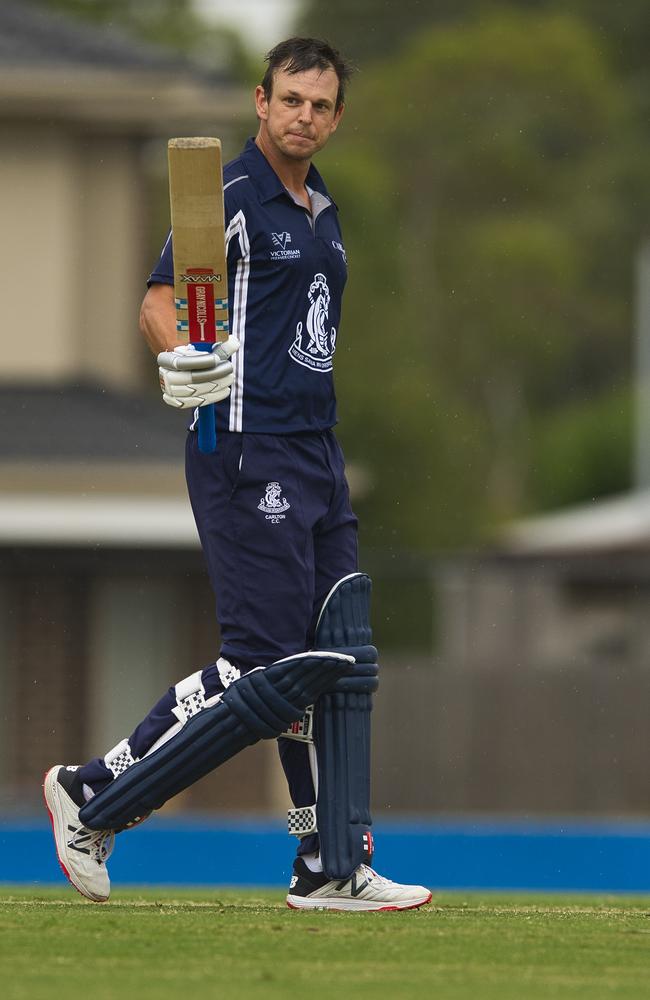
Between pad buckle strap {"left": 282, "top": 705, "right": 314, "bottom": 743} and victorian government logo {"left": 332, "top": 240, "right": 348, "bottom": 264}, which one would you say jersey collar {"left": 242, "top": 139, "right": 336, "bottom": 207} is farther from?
pad buckle strap {"left": 282, "top": 705, "right": 314, "bottom": 743}

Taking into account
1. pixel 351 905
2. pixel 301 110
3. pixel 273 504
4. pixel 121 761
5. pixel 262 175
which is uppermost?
pixel 301 110

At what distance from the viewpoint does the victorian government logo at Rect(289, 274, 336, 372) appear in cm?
559

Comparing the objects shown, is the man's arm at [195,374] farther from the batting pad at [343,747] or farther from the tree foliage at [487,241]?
the tree foliage at [487,241]

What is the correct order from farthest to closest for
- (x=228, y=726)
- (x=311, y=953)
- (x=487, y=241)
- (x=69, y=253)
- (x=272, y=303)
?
(x=487, y=241)
(x=69, y=253)
(x=272, y=303)
(x=228, y=726)
(x=311, y=953)

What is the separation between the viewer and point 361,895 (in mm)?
5664

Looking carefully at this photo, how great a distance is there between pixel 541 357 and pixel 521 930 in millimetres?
39303

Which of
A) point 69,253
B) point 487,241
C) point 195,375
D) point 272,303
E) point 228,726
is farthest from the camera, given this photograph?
point 487,241

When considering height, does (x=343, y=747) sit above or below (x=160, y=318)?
below

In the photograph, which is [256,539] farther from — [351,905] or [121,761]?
[351,905]

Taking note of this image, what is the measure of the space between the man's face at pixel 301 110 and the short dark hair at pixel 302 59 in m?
0.02

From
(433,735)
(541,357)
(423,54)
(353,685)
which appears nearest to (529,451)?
(541,357)

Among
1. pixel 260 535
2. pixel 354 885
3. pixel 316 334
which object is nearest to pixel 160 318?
pixel 316 334

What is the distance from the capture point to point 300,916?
541 cm

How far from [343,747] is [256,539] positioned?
0.57m
